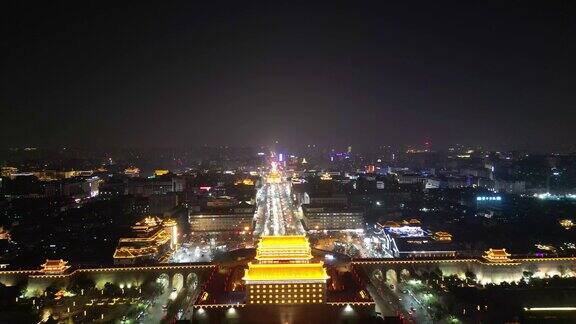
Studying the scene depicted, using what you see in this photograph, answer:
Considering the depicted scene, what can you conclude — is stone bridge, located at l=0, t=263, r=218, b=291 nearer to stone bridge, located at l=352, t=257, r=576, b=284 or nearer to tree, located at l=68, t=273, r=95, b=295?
tree, located at l=68, t=273, r=95, b=295

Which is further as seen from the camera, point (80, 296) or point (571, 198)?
point (571, 198)

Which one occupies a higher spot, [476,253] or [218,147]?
[218,147]

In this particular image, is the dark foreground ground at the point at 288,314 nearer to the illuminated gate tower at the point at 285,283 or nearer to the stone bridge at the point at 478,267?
the illuminated gate tower at the point at 285,283

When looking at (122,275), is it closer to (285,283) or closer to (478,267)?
(285,283)

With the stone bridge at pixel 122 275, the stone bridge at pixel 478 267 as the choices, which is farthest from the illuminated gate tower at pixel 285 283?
the stone bridge at pixel 478 267

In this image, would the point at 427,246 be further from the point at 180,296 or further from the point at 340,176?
the point at 340,176

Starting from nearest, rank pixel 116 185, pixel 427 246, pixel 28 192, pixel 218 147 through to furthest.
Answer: pixel 427 246, pixel 28 192, pixel 116 185, pixel 218 147

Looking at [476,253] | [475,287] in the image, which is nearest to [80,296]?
[475,287]

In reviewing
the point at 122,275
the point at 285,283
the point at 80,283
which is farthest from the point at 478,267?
the point at 80,283
